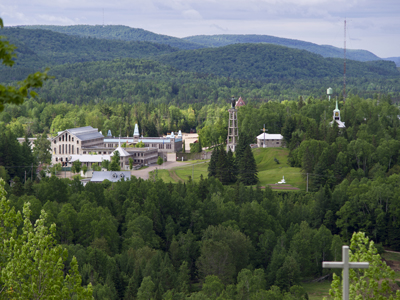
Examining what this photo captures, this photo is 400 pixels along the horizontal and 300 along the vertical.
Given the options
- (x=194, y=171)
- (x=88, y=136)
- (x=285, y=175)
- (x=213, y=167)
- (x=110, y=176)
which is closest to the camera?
(x=110, y=176)

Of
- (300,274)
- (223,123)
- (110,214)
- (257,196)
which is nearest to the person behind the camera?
(300,274)

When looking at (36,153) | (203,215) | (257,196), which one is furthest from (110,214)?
(36,153)

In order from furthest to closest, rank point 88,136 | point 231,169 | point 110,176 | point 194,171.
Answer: point 88,136 → point 194,171 → point 231,169 → point 110,176

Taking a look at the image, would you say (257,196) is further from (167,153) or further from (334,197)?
(167,153)

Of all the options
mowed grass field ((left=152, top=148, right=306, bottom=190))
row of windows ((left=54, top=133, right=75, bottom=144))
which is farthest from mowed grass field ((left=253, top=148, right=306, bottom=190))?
row of windows ((left=54, top=133, right=75, bottom=144))

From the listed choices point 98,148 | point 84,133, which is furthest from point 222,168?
A: point 84,133

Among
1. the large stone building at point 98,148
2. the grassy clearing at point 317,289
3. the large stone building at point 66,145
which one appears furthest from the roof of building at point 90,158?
the grassy clearing at point 317,289

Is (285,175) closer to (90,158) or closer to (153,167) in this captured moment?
(153,167)
